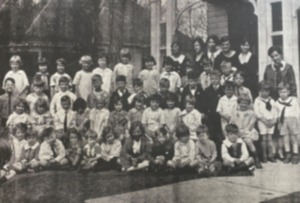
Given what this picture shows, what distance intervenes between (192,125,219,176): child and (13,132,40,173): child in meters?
1.07

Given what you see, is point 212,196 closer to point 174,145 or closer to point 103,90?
point 174,145

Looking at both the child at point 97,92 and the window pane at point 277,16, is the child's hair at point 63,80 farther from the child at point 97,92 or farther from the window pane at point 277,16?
the window pane at point 277,16

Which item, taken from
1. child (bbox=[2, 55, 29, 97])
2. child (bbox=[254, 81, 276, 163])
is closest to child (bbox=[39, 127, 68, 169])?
child (bbox=[2, 55, 29, 97])

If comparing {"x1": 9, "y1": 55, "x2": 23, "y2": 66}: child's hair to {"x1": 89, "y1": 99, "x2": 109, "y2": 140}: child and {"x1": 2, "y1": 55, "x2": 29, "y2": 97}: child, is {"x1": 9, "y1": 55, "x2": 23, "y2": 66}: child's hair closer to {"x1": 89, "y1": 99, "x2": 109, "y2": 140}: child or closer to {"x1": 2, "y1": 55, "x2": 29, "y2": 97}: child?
{"x1": 2, "y1": 55, "x2": 29, "y2": 97}: child

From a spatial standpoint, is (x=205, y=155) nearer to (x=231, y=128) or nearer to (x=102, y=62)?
(x=231, y=128)

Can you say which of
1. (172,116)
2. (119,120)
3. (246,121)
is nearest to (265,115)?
A: (246,121)

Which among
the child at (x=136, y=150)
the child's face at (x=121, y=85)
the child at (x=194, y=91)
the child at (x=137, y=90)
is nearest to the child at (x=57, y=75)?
the child's face at (x=121, y=85)

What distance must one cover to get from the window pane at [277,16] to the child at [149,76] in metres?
0.84

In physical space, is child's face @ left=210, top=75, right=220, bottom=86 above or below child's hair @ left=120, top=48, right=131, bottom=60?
below

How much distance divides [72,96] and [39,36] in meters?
0.48

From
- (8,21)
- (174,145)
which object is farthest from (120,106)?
(8,21)

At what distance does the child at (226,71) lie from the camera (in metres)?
2.98

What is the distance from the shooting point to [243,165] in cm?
281

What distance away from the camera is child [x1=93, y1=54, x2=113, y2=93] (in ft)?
10.2
